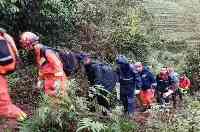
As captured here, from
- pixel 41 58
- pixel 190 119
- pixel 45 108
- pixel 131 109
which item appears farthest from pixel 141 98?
pixel 45 108

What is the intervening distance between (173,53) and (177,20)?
253 centimetres

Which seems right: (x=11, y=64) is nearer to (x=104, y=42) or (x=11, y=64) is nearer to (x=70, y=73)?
(x=70, y=73)

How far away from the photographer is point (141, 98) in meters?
15.2

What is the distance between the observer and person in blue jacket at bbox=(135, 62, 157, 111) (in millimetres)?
14617

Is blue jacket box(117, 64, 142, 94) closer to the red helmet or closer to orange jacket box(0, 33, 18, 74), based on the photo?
the red helmet

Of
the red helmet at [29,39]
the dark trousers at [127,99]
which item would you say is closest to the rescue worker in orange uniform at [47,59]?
the red helmet at [29,39]

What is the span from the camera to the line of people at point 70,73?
901 centimetres

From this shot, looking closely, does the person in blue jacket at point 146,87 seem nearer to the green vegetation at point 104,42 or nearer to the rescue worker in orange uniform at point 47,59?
the green vegetation at point 104,42

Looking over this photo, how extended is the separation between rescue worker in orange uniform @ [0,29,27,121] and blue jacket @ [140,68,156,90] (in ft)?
18.9

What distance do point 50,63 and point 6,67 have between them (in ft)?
3.14

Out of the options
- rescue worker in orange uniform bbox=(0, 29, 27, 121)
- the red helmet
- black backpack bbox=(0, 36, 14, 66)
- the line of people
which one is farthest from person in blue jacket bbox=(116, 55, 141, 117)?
black backpack bbox=(0, 36, 14, 66)

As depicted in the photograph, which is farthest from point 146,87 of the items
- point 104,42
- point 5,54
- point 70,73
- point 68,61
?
point 5,54

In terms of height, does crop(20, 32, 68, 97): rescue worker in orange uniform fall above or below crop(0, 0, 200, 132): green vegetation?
above

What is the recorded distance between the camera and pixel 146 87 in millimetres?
14930
